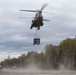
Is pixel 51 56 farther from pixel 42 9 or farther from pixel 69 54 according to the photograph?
pixel 42 9

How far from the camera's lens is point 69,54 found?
150 m

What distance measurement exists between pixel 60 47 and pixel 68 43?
5318mm

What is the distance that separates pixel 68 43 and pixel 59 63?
1292 cm

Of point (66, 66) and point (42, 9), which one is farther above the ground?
point (42, 9)

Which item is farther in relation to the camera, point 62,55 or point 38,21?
point 62,55

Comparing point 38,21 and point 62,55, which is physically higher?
point 38,21

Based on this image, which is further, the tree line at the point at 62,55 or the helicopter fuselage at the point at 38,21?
the tree line at the point at 62,55

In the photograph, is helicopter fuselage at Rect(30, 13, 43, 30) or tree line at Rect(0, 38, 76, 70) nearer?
Result: helicopter fuselage at Rect(30, 13, 43, 30)

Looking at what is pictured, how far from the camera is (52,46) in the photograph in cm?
16312

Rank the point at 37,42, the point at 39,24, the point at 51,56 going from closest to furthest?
the point at 37,42 → the point at 39,24 → the point at 51,56

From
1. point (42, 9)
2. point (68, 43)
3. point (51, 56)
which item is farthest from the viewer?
point (51, 56)

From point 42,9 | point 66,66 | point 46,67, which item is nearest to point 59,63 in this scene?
point 66,66

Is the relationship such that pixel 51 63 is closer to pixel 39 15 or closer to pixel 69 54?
pixel 69 54

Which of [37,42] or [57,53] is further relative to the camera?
[57,53]
